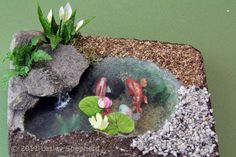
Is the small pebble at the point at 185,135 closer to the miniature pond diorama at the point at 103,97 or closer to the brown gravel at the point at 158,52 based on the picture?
the miniature pond diorama at the point at 103,97

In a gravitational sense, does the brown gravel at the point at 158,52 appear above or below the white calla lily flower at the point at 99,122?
above

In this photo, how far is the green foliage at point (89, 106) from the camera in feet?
6.30

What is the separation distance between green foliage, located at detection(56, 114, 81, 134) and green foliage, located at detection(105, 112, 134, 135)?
0.13m

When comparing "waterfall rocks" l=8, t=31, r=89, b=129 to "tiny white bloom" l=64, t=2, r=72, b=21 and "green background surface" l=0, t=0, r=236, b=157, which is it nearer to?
"tiny white bloom" l=64, t=2, r=72, b=21

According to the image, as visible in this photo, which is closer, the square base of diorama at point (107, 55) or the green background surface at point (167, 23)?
the square base of diorama at point (107, 55)

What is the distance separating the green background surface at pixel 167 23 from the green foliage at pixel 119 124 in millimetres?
503

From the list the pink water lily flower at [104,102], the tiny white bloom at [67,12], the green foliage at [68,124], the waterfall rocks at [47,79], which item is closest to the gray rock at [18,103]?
the waterfall rocks at [47,79]

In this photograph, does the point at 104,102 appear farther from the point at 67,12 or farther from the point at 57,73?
the point at 67,12

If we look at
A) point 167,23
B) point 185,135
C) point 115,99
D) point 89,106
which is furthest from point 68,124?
point 167,23

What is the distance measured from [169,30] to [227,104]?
1.40 ft

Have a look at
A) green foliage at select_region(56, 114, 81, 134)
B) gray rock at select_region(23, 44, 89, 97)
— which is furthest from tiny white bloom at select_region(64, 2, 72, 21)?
green foliage at select_region(56, 114, 81, 134)

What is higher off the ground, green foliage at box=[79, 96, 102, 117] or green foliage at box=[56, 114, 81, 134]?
green foliage at box=[79, 96, 102, 117]

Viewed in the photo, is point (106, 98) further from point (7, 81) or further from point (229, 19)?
point (229, 19)

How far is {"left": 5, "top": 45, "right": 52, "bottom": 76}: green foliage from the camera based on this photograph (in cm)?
190
